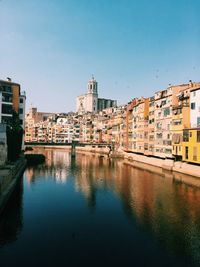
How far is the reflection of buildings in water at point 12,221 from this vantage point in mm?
25108

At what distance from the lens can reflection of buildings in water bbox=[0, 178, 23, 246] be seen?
25.1 m

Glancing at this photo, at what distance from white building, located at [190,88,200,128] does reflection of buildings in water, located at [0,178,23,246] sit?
127ft

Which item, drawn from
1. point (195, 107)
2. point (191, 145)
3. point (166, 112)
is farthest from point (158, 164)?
point (195, 107)

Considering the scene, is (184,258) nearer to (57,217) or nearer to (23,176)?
(57,217)

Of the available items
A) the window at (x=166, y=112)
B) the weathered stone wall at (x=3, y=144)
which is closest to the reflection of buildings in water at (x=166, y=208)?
the window at (x=166, y=112)

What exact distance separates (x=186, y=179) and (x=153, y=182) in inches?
285

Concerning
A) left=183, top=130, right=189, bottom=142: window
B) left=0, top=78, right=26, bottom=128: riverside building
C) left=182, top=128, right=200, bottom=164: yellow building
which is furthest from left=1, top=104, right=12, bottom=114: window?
left=182, top=128, right=200, bottom=164: yellow building

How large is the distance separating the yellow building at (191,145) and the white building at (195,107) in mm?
A: 1730

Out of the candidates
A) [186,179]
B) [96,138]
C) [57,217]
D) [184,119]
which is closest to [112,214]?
[57,217]

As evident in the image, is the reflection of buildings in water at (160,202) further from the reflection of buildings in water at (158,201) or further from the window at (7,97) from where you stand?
the window at (7,97)

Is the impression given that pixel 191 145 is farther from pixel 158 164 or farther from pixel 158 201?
pixel 158 201

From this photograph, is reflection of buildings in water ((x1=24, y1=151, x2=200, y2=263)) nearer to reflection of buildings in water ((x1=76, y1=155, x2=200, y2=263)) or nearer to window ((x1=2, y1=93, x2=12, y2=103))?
reflection of buildings in water ((x1=76, y1=155, x2=200, y2=263))

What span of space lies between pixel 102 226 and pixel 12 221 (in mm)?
9662

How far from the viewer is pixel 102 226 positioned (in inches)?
1123
